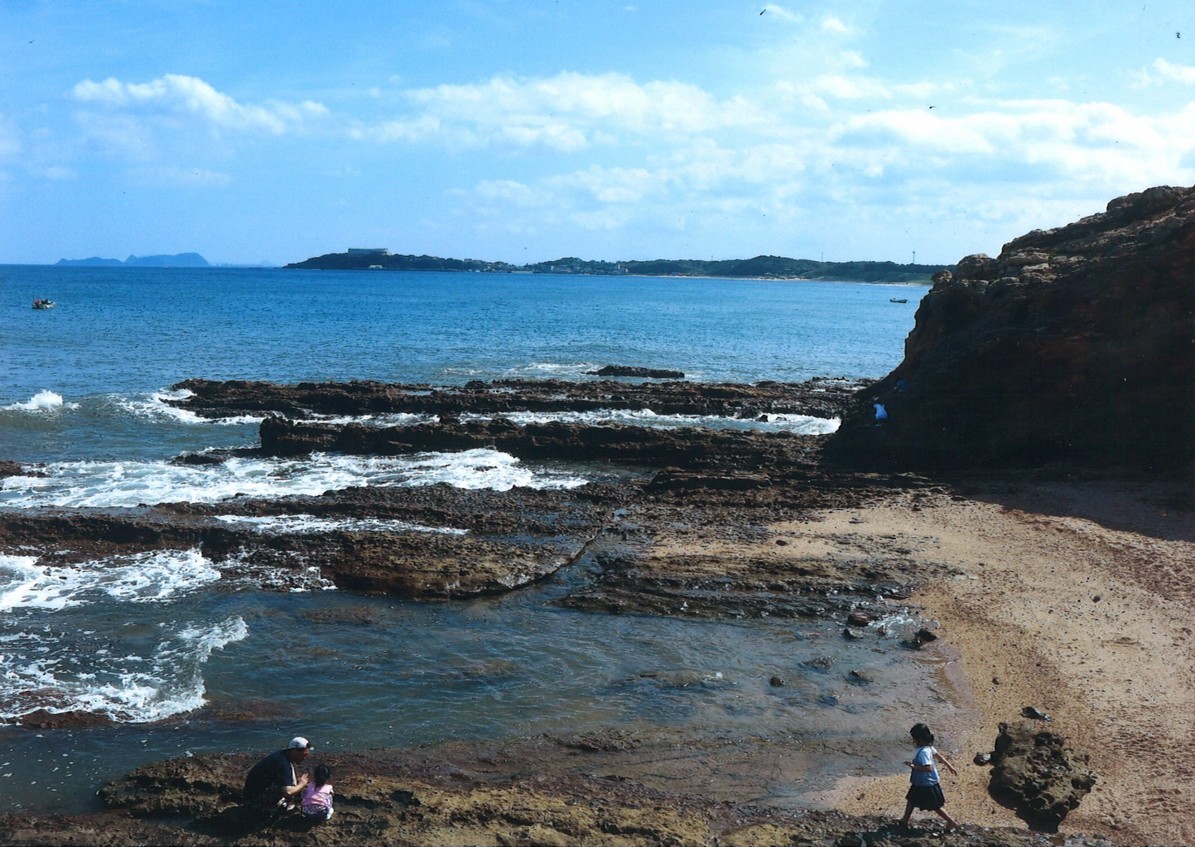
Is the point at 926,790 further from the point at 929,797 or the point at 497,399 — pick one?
the point at 497,399

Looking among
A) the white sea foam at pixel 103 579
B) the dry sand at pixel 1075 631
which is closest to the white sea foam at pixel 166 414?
the white sea foam at pixel 103 579

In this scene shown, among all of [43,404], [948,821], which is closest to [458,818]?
[948,821]

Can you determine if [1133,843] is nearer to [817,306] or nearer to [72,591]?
[72,591]

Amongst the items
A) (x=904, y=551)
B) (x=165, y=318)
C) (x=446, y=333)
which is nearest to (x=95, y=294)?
(x=165, y=318)

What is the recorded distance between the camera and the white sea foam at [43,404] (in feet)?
104

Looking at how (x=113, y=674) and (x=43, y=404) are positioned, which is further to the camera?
(x=43, y=404)

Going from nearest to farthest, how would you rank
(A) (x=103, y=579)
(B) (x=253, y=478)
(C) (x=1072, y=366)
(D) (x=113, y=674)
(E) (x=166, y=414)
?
(D) (x=113, y=674)
(A) (x=103, y=579)
(C) (x=1072, y=366)
(B) (x=253, y=478)
(E) (x=166, y=414)

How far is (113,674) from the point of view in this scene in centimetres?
1279

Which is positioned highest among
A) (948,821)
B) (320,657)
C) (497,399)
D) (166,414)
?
(497,399)

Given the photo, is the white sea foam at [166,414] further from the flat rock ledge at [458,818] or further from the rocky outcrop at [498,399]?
the flat rock ledge at [458,818]

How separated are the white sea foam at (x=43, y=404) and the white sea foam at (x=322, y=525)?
57.0ft

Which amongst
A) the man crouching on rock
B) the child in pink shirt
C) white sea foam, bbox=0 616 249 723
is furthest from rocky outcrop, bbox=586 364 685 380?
the child in pink shirt

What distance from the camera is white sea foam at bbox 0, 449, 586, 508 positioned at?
21344mm

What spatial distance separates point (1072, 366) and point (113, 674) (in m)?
22.5
